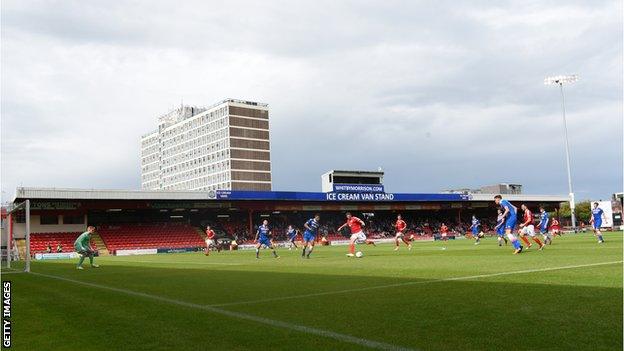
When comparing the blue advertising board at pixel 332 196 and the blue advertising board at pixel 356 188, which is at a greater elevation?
the blue advertising board at pixel 356 188

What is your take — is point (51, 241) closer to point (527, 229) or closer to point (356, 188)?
point (356, 188)

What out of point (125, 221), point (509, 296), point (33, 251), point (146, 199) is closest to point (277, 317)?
point (509, 296)

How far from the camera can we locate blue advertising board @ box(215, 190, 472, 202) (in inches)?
2589

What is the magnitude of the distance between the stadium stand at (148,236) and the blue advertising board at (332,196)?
619cm

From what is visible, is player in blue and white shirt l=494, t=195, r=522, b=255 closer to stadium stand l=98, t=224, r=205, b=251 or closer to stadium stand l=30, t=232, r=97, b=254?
stadium stand l=98, t=224, r=205, b=251

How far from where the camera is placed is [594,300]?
7.78 meters

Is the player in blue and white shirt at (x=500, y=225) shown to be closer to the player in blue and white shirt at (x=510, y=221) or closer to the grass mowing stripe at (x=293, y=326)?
the player in blue and white shirt at (x=510, y=221)

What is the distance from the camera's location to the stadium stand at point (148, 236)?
2327 inches

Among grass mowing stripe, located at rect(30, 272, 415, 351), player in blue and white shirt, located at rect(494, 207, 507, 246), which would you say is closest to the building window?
player in blue and white shirt, located at rect(494, 207, 507, 246)

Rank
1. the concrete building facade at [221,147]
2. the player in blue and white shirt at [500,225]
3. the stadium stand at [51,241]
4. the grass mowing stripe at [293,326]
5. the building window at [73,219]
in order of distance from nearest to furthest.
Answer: the grass mowing stripe at [293,326] < the player in blue and white shirt at [500,225] < the stadium stand at [51,241] < the building window at [73,219] < the concrete building facade at [221,147]

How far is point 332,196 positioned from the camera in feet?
236

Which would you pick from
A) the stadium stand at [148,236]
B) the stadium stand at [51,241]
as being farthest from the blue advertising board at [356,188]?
the stadium stand at [51,241]

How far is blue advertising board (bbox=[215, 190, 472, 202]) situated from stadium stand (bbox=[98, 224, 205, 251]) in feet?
20.3

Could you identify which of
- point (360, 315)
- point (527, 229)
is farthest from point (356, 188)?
point (360, 315)
